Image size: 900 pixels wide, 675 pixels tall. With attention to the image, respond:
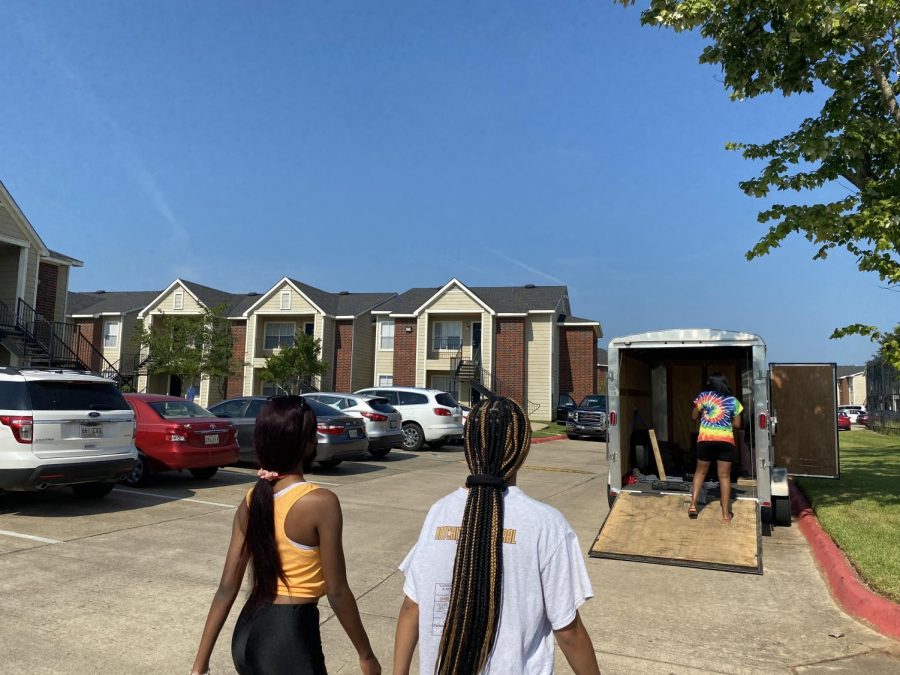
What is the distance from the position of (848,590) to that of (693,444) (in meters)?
6.77

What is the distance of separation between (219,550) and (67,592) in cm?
170

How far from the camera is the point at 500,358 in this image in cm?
3794

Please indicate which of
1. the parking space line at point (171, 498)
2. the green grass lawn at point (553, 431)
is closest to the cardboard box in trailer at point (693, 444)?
the parking space line at point (171, 498)

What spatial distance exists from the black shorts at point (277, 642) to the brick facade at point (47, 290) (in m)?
22.1

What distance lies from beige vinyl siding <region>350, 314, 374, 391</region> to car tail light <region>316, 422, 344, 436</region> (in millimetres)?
26969

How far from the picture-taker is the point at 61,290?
22188 mm

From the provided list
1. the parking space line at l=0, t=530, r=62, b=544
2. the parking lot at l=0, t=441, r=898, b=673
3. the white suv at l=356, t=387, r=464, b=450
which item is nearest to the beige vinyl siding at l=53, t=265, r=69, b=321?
the white suv at l=356, t=387, r=464, b=450

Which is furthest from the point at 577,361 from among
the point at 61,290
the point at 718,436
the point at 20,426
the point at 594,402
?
the point at 20,426

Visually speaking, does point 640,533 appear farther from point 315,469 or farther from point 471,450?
point 315,469

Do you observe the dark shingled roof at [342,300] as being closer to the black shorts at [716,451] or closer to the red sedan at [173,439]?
the red sedan at [173,439]

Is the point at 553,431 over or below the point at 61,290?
below

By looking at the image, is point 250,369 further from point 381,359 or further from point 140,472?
point 140,472

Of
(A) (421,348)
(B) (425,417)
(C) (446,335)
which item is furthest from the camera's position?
(C) (446,335)

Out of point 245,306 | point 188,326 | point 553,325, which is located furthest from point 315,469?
point 245,306
